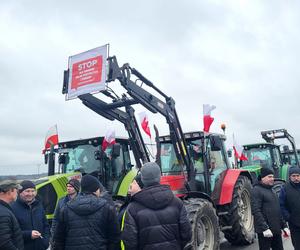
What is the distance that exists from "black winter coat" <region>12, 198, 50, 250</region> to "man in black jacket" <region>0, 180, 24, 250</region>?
0.72 m

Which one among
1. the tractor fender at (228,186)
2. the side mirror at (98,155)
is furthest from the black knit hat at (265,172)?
the side mirror at (98,155)

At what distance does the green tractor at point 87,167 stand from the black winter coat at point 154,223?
14.3 feet

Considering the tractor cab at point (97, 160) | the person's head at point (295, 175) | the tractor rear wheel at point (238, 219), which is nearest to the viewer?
the person's head at point (295, 175)

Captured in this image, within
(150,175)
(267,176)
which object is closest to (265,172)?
(267,176)

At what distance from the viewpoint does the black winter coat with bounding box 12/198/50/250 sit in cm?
438

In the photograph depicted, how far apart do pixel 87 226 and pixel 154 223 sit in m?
0.67

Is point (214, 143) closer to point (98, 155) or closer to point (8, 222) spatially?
point (98, 155)

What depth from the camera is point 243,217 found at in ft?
26.8

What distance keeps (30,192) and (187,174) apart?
11.3 ft

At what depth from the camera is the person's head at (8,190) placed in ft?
12.2

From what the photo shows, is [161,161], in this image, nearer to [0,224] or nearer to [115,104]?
[115,104]

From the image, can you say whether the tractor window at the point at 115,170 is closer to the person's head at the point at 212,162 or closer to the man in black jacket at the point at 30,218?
the person's head at the point at 212,162

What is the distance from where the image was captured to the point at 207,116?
759cm

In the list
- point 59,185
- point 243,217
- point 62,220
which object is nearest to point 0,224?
point 62,220
